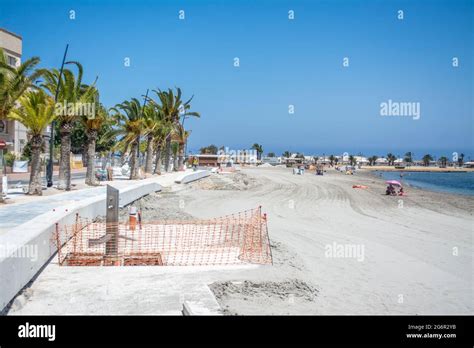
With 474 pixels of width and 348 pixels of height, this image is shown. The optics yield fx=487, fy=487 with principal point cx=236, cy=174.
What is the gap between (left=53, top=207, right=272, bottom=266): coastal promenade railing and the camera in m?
11.8

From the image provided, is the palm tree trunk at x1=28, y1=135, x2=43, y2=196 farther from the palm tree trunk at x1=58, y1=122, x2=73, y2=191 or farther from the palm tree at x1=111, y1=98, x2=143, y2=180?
the palm tree at x1=111, y1=98, x2=143, y2=180

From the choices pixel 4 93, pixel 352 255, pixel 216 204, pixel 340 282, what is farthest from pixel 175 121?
pixel 340 282

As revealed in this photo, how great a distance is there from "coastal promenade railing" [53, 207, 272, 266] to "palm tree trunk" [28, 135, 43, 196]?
27.8ft

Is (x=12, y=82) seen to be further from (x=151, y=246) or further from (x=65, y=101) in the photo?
(x=151, y=246)

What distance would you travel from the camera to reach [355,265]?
13492mm

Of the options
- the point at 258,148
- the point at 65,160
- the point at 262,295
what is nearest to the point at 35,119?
the point at 65,160

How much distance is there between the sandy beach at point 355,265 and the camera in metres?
9.16

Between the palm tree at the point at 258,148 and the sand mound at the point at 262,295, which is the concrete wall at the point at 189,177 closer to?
the sand mound at the point at 262,295

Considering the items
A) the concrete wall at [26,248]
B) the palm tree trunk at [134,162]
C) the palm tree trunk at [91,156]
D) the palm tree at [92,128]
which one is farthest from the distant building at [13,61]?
the concrete wall at [26,248]

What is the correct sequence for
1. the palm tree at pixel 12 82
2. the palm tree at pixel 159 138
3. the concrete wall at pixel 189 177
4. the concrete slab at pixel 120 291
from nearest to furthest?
the concrete slab at pixel 120 291 < the palm tree at pixel 12 82 < the concrete wall at pixel 189 177 < the palm tree at pixel 159 138

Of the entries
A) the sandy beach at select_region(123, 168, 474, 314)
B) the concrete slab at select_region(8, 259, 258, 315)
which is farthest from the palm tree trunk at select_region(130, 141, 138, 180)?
the concrete slab at select_region(8, 259, 258, 315)
